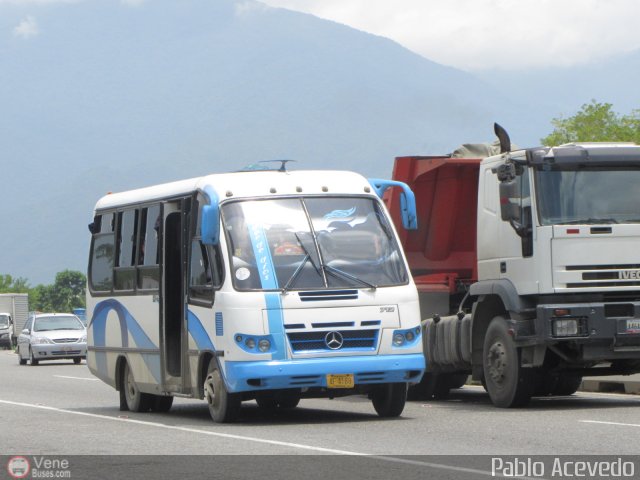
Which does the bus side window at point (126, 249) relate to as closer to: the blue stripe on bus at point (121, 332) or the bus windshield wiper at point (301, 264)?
the blue stripe on bus at point (121, 332)

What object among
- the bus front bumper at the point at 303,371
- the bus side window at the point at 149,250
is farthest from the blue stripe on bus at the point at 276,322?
the bus side window at the point at 149,250

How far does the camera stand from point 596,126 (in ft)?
351

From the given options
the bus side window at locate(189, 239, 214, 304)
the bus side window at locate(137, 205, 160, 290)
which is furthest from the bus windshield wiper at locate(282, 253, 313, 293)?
the bus side window at locate(137, 205, 160, 290)

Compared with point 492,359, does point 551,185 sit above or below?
above

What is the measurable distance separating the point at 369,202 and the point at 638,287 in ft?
10.9

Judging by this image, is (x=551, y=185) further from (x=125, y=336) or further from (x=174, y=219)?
(x=125, y=336)

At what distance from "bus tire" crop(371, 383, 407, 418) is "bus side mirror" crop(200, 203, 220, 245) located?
8.40ft

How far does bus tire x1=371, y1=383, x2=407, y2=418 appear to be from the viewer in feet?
56.2

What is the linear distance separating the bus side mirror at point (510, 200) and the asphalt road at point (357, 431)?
231 cm

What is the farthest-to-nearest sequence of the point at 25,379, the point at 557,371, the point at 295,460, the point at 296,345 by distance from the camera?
the point at 25,379 < the point at 557,371 < the point at 296,345 < the point at 295,460

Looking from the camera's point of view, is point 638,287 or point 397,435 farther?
point 638,287

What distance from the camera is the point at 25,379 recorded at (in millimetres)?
32750

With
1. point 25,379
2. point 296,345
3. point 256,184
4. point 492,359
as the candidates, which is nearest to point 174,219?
point 256,184

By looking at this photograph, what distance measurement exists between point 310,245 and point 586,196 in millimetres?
3350
